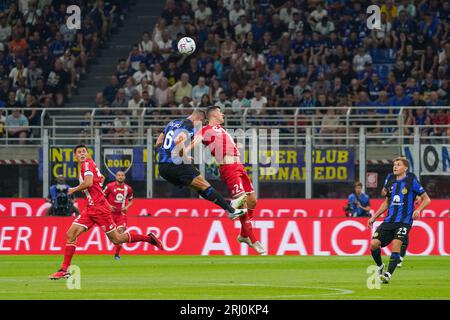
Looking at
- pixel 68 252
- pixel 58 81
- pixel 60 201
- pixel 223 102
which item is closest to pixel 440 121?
pixel 223 102

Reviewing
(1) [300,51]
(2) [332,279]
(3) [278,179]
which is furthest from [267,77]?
(2) [332,279]

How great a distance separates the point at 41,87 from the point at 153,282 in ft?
60.7

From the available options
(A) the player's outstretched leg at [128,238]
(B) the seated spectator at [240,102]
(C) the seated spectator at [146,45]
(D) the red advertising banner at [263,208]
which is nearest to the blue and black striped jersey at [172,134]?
(A) the player's outstretched leg at [128,238]

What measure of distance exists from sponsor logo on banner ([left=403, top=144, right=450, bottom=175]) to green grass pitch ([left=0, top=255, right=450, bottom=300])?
5.35m

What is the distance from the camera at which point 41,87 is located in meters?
37.0

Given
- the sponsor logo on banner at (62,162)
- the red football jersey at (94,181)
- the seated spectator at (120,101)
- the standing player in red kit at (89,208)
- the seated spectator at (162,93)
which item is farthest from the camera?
the seated spectator at (120,101)

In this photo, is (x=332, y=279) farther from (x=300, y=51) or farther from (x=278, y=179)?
(x=300, y=51)

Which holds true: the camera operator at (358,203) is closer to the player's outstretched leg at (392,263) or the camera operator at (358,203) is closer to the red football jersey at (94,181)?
the red football jersey at (94,181)

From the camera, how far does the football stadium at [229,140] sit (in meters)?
22.2

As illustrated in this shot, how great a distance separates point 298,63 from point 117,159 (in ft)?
21.0

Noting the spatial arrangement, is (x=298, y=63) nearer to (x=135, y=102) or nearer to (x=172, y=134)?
(x=135, y=102)

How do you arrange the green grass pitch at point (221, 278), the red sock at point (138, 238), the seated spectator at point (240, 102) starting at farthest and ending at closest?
the seated spectator at point (240, 102) → the red sock at point (138, 238) → the green grass pitch at point (221, 278)

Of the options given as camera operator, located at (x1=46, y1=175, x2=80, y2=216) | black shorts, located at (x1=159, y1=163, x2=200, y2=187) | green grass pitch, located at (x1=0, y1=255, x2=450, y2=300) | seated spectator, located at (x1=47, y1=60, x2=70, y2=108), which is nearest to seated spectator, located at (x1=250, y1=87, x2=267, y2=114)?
camera operator, located at (x1=46, y1=175, x2=80, y2=216)

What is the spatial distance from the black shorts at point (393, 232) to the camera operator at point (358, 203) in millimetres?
11376
